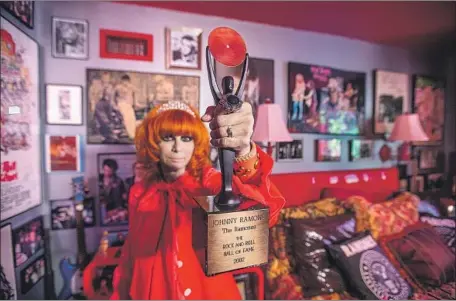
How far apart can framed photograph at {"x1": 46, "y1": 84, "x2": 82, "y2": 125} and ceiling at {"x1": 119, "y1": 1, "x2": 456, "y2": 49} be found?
422 mm

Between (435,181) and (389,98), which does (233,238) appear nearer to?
(435,181)

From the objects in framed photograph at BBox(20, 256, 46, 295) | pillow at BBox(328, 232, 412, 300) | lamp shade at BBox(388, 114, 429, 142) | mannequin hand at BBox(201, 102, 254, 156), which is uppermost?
lamp shade at BBox(388, 114, 429, 142)

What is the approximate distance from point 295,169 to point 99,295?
96 cm

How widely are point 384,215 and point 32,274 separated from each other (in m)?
1.73

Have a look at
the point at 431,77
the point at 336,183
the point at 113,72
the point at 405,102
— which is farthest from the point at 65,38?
the point at 405,102

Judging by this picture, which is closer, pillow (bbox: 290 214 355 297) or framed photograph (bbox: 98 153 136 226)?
pillow (bbox: 290 214 355 297)

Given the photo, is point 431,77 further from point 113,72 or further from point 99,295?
point 99,295

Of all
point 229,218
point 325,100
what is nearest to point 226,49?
point 229,218

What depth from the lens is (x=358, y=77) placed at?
1669 millimetres

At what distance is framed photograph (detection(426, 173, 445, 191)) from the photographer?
1576mm

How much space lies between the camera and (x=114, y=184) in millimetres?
1293

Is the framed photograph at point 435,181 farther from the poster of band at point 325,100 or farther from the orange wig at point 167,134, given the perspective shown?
the orange wig at point 167,134

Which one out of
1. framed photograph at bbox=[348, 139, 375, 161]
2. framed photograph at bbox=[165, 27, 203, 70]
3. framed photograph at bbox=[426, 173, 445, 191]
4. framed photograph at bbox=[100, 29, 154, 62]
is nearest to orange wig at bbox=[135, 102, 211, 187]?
framed photograph at bbox=[165, 27, 203, 70]

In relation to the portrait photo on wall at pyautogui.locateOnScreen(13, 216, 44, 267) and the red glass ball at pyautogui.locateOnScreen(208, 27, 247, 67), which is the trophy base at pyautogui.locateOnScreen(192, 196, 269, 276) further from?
the portrait photo on wall at pyautogui.locateOnScreen(13, 216, 44, 267)
